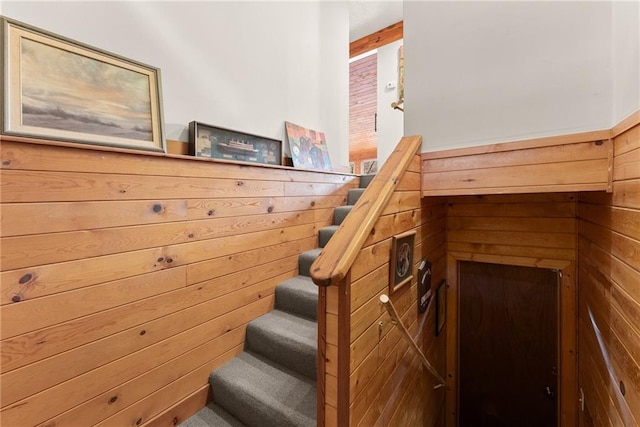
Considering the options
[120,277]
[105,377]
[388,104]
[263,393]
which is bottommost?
[263,393]

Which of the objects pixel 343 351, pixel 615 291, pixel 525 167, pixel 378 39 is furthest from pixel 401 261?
pixel 378 39

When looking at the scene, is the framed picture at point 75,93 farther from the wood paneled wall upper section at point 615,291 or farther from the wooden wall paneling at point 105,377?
the wood paneled wall upper section at point 615,291

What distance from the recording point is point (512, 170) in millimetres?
1601

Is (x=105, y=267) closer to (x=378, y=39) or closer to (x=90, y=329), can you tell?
(x=90, y=329)

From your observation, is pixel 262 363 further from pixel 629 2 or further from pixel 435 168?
pixel 629 2

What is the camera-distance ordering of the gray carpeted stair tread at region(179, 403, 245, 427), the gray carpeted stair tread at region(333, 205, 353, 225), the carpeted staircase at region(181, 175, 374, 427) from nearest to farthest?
the carpeted staircase at region(181, 175, 374, 427) < the gray carpeted stair tread at region(179, 403, 245, 427) < the gray carpeted stair tread at region(333, 205, 353, 225)

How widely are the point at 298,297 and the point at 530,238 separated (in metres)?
1.92

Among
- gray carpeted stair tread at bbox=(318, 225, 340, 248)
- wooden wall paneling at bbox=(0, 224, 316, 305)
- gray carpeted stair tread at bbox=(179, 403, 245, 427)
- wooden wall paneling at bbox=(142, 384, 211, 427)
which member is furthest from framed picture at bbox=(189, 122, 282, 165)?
gray carpeted stair tread at bbox=(179, 403, 245, 427)

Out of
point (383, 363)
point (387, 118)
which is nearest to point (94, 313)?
point (383, 363)

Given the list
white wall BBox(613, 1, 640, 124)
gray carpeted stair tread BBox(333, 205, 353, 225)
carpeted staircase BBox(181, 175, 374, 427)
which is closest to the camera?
white wall BBox(613, 1, 640, 124)

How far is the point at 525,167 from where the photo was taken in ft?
5.14

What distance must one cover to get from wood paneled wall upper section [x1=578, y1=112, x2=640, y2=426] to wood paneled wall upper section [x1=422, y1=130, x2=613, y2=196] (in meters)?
A: 0.08

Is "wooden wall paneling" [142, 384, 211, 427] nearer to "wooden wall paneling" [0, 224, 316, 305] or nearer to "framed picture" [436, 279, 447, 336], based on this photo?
"wooden wall paneling" [0, 224, 316, 305]

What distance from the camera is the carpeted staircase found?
1.53 metres
